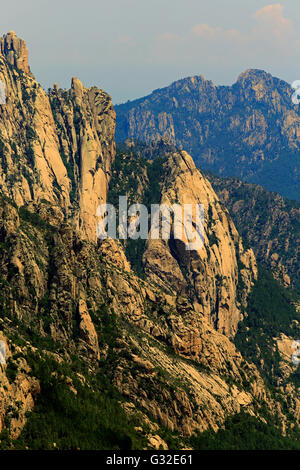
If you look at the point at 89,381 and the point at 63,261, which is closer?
the point at 89,381

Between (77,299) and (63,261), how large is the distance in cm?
1040

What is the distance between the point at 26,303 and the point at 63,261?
1740 centimetres

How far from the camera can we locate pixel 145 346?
19812 centimetres

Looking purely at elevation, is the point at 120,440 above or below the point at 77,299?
below

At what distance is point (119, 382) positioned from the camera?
181m
